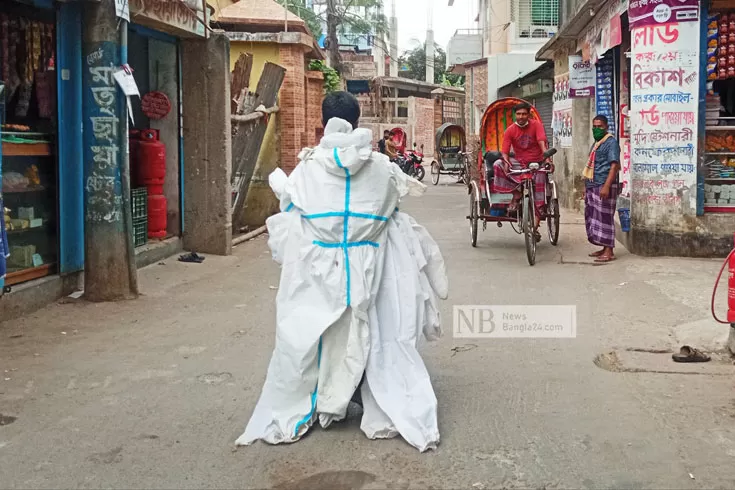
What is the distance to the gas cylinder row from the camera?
1017 cm

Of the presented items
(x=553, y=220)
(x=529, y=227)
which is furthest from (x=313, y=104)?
(x=529, y=227)

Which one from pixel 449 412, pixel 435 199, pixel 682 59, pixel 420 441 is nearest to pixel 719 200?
pixel 682 59

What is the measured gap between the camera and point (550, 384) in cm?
529

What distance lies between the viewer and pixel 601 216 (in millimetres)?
9953

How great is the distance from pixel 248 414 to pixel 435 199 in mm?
16466

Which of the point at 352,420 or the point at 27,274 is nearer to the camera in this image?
the point at 352,420

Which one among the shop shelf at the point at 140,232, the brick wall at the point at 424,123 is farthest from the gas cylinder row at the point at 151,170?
the brick wall at the point at 424,123

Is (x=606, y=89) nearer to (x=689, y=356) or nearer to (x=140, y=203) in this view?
(x=140, y=203)

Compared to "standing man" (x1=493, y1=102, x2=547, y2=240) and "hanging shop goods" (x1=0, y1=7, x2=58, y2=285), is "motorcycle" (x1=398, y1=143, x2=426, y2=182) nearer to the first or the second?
"standing man" (x1=493, y1=102, x2=547, y2=240)

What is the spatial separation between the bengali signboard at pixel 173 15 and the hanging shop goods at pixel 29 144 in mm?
961

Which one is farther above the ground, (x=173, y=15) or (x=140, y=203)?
(x=173, y=15)

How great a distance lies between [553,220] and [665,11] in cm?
296

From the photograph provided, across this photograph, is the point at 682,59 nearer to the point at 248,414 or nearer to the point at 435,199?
the point at 248,414

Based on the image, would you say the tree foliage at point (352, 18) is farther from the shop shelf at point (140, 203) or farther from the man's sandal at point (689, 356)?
the man's sandal at point (689, 356)
